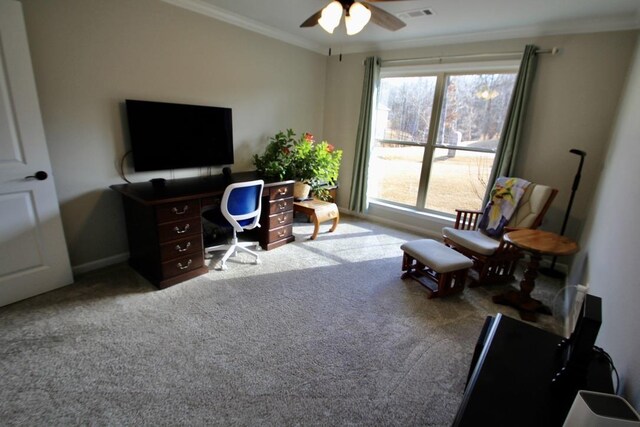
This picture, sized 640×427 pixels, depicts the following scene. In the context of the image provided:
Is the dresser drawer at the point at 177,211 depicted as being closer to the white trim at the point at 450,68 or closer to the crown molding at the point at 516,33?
the white trim at the point at 450,68

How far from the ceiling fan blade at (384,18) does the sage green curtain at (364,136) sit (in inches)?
71.5

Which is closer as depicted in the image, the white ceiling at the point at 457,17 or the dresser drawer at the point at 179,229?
the dresser drawer at the point at 179,229

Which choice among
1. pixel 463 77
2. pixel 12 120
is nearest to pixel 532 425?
pixel 12 120

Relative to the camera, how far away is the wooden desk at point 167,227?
245cm

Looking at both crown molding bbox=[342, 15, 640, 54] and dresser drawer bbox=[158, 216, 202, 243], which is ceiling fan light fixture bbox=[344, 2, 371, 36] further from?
crown molding bbox=[342, 15, 640, 54]

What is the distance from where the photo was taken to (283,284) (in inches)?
107

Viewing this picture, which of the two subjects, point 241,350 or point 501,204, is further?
point 501,204

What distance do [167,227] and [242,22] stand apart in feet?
8.02

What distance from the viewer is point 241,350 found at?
1919mm

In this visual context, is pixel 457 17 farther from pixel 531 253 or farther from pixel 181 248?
pixel 181 248

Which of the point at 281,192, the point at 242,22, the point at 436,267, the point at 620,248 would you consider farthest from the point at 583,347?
the point at 242,22

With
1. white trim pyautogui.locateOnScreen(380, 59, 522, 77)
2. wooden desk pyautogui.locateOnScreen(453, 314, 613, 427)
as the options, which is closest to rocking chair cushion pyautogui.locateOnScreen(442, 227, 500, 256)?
wooden desk pyautogui.locateOnScreen(453, 314, 613, 427)

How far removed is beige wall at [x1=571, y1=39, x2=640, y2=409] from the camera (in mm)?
1099

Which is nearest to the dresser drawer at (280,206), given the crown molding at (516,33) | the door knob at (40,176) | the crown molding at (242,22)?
the door knob at (40,176)
